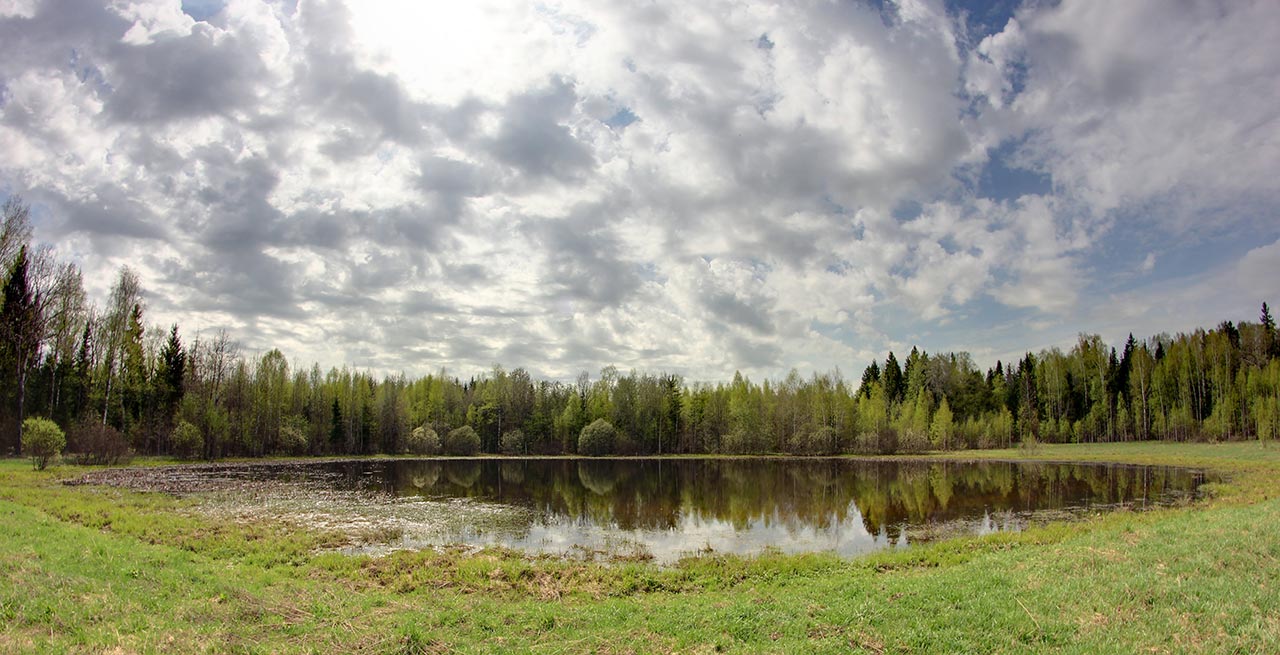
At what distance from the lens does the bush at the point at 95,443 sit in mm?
51750

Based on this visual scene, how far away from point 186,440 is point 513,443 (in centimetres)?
4731

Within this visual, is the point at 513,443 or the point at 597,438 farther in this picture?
the point at 513,443

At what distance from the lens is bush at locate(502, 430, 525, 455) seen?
105 m

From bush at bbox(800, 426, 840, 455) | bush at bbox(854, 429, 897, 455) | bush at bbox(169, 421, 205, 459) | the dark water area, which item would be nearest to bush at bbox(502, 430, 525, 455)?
the dark water area

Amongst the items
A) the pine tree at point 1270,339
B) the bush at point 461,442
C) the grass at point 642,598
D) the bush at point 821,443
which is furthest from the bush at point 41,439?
the pine tree at point 1270,339

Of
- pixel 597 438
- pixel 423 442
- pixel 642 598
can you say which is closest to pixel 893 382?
pixel 597 438

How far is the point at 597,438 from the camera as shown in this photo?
100375mm

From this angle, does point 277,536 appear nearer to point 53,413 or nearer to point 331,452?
point 53,413

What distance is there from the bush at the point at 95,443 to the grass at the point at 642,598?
41.3 metres

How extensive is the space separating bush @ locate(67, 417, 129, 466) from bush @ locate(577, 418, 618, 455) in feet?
196

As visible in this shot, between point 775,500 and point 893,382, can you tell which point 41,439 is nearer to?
point 775,500

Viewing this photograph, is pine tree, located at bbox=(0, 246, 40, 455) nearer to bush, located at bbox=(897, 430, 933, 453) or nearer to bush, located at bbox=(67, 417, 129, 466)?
bush, located at bbox=(67, 417, 129, 466)

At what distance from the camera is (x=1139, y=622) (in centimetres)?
934

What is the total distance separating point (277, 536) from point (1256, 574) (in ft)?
88.8
